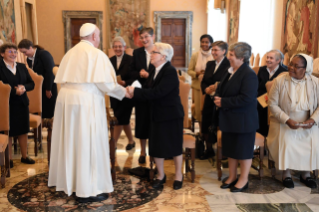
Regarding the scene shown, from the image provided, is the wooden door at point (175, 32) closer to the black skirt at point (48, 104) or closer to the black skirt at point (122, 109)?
the black skirt at point (48, 104)

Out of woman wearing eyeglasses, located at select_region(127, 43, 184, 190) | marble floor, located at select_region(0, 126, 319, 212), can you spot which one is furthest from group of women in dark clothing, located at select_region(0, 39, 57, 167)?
woman wearing eyeglasses, located at select_region(127, 43, 184, 190)

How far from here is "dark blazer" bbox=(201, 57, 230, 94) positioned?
5301mm

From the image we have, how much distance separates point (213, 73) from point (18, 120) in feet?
10.2

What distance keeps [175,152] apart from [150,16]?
527 inches

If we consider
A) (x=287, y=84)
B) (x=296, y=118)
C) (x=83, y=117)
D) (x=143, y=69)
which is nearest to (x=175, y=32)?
(x=143, y=69)

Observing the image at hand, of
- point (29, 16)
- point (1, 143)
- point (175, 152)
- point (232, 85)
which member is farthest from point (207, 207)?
point (29, 16)

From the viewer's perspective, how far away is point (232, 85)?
412 cm

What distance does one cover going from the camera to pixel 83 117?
3799mm

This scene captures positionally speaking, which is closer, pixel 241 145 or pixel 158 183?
pixel 241 145

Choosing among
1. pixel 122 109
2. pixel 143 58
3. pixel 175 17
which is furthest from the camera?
pixel 175 17

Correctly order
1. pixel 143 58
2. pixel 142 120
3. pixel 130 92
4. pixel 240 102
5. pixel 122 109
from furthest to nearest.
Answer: pixel 122 109, pixel 143 58, pixel 142 120, pixel 130 92, pixel 240 102

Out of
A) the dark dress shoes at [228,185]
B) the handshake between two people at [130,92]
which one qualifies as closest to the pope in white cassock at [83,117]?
the handshake between two people at [130,92]

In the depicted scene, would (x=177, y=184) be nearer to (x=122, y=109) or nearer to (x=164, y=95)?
(x=164, y=95)

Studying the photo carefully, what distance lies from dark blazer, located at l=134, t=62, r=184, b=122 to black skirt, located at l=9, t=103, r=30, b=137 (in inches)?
80.3
